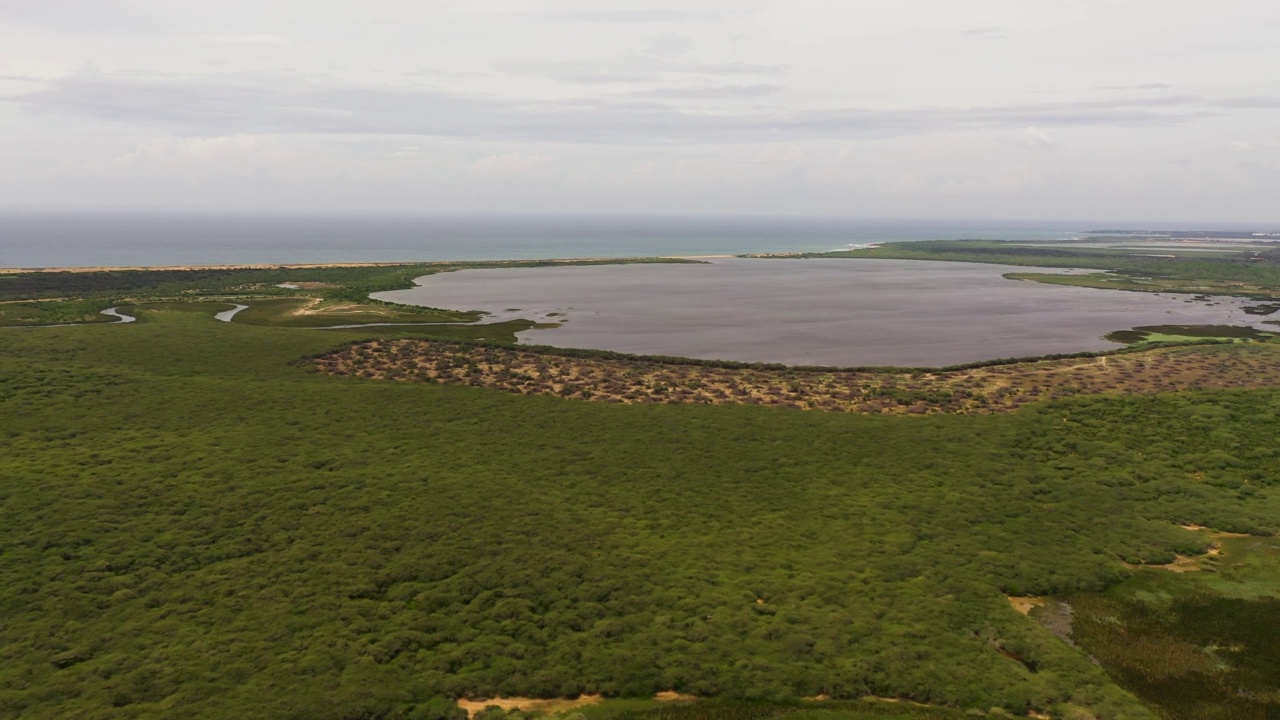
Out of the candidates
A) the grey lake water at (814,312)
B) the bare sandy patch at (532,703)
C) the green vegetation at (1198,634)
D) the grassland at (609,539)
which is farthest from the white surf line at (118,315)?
the green vegetation at (1198,634)

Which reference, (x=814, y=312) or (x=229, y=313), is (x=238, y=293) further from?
(x=814, y=312)

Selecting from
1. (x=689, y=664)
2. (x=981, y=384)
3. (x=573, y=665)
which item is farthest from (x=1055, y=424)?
(x=573, y=665)

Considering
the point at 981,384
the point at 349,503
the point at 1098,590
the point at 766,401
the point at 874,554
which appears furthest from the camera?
the point at 981,384

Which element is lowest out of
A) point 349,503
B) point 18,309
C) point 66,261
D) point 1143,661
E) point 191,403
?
point 1143,661

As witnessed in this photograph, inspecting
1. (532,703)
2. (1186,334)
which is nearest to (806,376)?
(532,703)

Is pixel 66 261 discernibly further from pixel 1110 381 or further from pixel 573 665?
pixel 1110 381

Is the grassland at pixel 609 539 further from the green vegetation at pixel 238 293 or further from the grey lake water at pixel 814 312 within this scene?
the green vegetation at pixel 238 293
